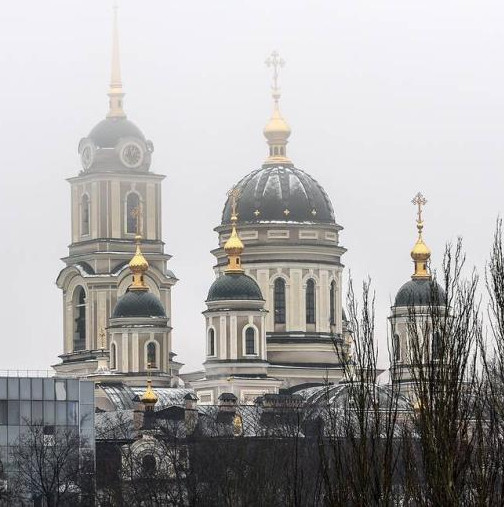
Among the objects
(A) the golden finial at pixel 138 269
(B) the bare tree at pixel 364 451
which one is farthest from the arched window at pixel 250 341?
(B) the bare tree at pixel 364 451

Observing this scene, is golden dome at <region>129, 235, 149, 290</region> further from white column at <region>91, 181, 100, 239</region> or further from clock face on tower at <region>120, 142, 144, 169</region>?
clock face on tower at <region>120, 142, 144, 169</region>

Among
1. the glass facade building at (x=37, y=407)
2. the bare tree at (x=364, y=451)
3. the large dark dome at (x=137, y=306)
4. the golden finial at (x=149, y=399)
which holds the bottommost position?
the bare tree at (x=364, y=451)

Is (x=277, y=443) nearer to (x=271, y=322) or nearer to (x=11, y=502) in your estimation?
(x=11, y=502)

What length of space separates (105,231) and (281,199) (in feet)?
24.1

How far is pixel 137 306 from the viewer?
108625mm

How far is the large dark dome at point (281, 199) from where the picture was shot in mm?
112688

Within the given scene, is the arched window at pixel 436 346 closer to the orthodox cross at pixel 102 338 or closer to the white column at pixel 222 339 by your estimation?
the white column at pixel 222 339

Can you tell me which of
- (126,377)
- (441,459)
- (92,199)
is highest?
(92,199)

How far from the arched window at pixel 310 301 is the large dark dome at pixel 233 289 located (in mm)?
5264

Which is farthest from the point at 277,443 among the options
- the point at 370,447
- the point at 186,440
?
the point at 370,447

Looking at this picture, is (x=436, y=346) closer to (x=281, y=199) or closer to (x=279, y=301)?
(x=279, y=301)

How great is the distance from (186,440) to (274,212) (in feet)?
59.0

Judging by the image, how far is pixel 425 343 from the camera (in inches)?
1446

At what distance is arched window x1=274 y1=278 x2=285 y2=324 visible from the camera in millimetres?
112812
